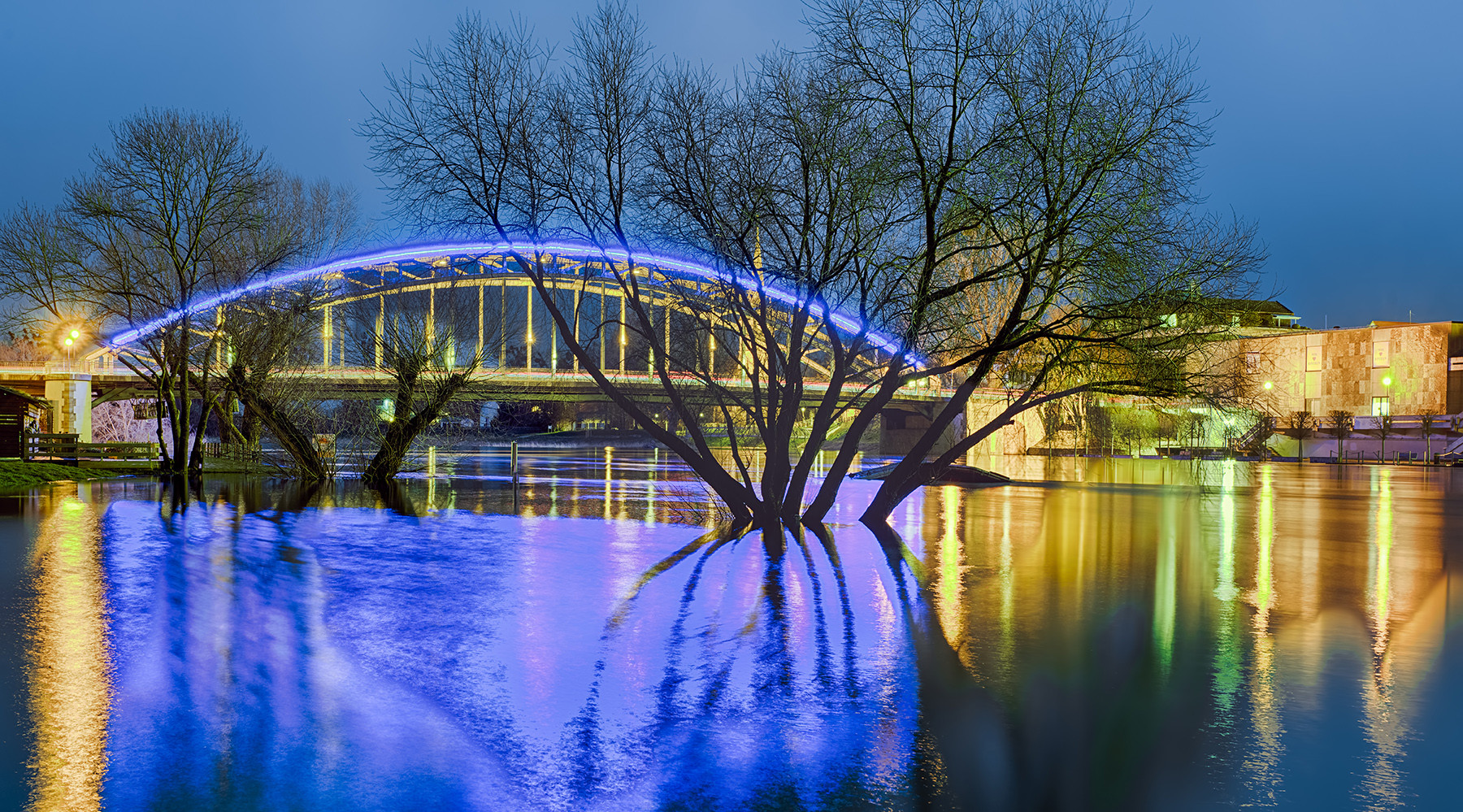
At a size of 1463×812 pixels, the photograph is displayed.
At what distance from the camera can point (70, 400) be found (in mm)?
57031

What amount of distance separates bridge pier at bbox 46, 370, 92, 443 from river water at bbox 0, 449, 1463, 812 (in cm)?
4488

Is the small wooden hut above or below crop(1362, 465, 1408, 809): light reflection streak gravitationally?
above

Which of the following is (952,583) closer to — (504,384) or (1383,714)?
(1383,714)

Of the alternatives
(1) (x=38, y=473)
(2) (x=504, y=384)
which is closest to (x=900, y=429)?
(2) (x=504, y=384)

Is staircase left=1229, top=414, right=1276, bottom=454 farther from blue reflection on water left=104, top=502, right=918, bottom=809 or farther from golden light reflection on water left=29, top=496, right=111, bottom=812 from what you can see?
golden light reflection on water left=29, top=496, right=111, bottom=812

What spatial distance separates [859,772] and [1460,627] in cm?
747

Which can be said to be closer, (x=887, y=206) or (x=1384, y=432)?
(x=887, y=206)

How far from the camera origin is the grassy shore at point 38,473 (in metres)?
28.8

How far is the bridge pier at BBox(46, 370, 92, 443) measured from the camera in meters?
56.7

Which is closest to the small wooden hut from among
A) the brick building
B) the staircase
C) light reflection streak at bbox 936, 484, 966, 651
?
light reflection streak at bbox 936, 484, 966, 651

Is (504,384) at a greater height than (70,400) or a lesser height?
greater

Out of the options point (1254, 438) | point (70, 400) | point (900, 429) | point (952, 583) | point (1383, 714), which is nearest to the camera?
point (1383, 714)

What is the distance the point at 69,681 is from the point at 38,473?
27956 mm

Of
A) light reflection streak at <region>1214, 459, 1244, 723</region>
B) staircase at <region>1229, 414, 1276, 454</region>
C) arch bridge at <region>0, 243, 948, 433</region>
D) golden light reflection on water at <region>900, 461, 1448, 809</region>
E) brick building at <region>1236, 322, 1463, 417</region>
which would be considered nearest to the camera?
golden light reflection on water at <region>900, 461, 1448, 809</region>
